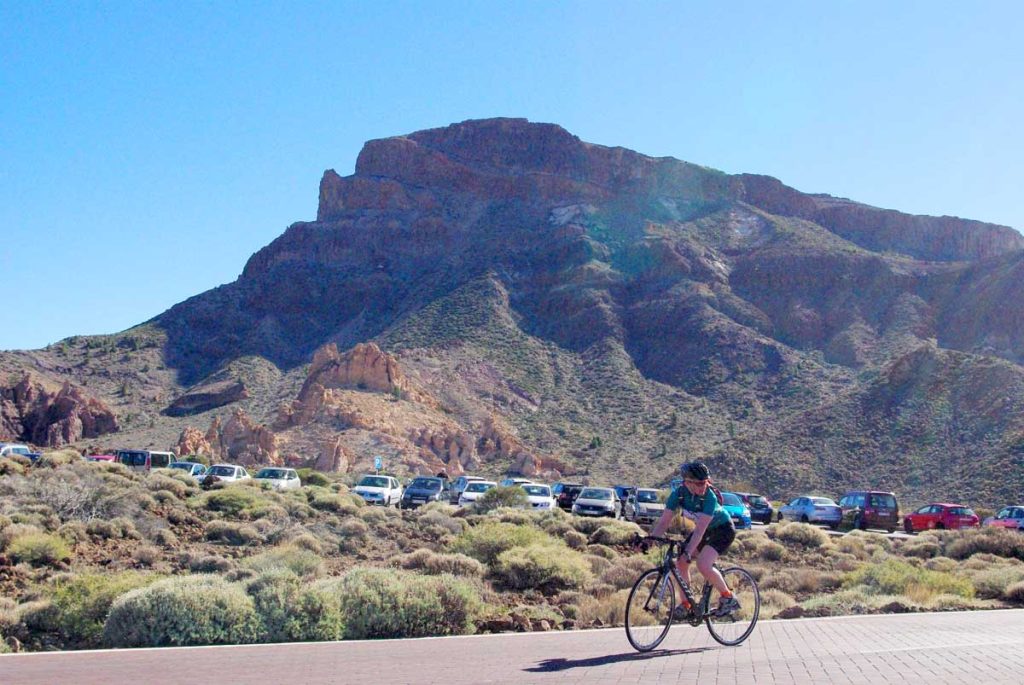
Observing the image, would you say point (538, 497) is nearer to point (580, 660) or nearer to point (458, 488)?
point (458, 488)

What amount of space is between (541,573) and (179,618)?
7113mm

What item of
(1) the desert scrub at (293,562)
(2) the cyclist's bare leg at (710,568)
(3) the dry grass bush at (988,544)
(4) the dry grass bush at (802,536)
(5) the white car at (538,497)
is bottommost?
(4) the dry grass bush at (802,536)

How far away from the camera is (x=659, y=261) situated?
320ft

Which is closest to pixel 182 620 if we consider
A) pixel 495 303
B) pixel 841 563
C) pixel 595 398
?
pixel 841 563

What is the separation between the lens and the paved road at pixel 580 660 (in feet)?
26.1

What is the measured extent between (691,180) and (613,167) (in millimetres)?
A: 9746

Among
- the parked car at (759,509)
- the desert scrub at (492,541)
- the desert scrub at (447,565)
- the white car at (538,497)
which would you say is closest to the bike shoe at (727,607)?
the desert scrub at (447,565)

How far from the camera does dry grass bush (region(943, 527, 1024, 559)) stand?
2200 cm

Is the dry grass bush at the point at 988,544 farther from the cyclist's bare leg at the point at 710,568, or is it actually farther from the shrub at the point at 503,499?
the cyclist's bare leg at the point at 710,568

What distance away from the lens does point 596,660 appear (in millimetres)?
8719

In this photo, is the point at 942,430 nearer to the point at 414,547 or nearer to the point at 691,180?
the point at 414,547

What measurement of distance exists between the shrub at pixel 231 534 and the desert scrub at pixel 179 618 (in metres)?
11.5

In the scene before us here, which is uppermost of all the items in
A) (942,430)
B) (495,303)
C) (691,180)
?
(691,180)

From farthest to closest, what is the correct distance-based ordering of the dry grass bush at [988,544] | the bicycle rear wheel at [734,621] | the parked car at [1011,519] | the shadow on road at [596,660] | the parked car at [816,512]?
the parked car at [816,512]
the parked car at [1011,519]
the dry grass bush at [988,544]
the bicycle rear wheel at [734,621]
the shadow on road at [596,660]
